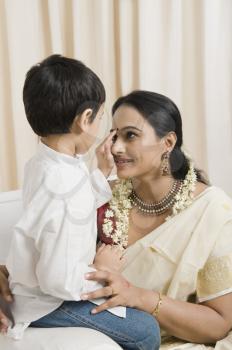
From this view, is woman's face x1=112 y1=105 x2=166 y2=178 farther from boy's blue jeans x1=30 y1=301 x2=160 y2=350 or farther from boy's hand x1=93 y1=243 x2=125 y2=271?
boy's blue jeans x1=30 y1=301 x2=160 y2=350

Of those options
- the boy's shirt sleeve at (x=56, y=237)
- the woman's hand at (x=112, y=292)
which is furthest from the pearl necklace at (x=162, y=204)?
the boy's shirt sleeve at (x=56, y=237)

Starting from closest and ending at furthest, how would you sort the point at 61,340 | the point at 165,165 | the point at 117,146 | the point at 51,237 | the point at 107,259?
the point at 51,237
the point at 61,340
the point at 107,259
the point at 117,146
the point at 165,165

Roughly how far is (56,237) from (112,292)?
259 mm

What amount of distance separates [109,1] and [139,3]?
150mm

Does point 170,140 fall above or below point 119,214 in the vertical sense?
above

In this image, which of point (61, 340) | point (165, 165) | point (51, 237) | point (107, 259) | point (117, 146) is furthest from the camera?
point (165, 165)

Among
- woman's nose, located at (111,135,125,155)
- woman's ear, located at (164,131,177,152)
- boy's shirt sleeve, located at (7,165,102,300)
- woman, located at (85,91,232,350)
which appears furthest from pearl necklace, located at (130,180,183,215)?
boy's shirt sleeve, located at (7,165,102,300)

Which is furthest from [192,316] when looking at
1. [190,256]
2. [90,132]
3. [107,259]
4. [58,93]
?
[58,93]

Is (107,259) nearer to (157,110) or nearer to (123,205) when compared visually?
(123,205)

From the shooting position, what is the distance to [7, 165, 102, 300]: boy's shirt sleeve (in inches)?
43.8

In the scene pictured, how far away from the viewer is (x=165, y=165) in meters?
1.61

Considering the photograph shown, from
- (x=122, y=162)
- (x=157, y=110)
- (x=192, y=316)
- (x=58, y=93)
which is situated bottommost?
(x=192, y=316)

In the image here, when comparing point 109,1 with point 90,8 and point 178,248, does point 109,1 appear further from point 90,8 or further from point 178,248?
point 178,248

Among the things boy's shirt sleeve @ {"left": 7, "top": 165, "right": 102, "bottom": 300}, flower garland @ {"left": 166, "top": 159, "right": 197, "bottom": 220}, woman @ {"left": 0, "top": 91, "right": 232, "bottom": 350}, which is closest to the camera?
boy's shirt sleeve @ {"left": 7, "top": 165, "right": 102, "bottom": 300}
